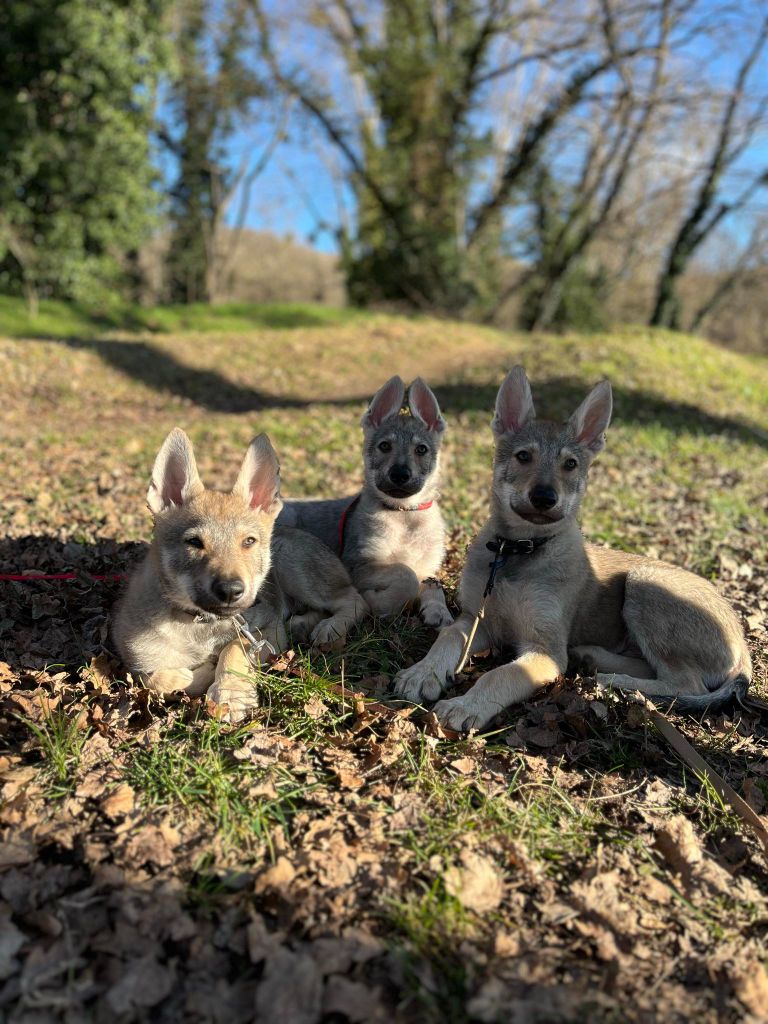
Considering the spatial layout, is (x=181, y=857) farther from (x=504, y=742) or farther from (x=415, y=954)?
(x=504, y=742)

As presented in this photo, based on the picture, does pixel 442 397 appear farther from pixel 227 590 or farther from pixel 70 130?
pixel 70 130

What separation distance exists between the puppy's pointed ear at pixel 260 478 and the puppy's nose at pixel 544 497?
4.98 feet

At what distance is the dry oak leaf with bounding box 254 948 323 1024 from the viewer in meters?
2.42

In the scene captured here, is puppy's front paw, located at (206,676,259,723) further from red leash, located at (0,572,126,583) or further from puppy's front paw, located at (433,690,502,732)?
red leash, located at (0,572,126,583)

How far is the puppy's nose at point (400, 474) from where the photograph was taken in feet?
18.1

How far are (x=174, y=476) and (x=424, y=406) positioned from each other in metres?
2.45

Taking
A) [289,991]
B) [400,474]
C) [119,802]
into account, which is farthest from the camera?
[400,474]

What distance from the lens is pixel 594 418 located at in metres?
4.88

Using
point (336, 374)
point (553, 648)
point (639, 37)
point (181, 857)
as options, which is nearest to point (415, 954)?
point (181, 857)

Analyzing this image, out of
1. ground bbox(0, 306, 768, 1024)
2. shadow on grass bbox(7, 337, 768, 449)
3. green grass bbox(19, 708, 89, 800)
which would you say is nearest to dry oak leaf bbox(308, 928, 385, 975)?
ground bbox(0, 306, 768, 1024)

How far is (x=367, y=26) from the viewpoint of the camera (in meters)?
28.8

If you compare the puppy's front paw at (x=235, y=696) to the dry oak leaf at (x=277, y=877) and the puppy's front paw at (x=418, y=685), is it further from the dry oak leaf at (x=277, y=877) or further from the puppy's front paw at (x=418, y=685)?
the dry oak leaf at (x=277, y=877)

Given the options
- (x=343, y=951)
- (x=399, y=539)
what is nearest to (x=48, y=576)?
(x=399, y=539)

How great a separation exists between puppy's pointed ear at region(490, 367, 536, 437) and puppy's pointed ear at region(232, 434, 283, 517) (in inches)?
60.8
